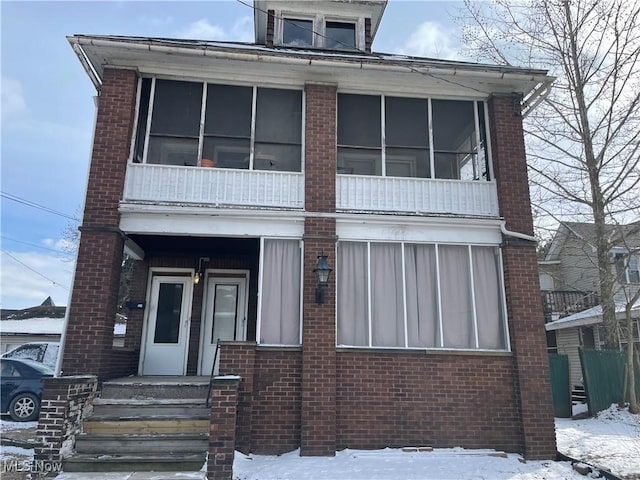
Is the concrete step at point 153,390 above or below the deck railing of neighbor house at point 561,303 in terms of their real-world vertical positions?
below

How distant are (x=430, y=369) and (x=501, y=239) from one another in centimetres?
274

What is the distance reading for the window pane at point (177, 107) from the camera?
845 cm

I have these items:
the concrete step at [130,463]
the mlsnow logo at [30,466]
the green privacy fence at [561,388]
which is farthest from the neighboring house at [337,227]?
the green privacy fence at [561,388]

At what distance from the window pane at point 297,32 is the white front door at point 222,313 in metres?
5.99

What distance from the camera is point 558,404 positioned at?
37.6 ft

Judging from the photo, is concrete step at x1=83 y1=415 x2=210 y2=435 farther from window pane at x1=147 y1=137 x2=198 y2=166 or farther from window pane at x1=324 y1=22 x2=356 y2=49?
window pane at x1=324 y1=22 x2=356 y2=49

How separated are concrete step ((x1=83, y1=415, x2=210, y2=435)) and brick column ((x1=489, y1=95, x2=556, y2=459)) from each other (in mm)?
5298

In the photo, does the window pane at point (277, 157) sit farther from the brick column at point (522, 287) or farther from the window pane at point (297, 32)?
the window pane at point (297, 32)

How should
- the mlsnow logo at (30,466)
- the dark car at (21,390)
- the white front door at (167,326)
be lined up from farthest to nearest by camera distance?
1. the dark car at (21,390)
2. the white front door at (167,326)
3. the mlsnow logo at (30,466)

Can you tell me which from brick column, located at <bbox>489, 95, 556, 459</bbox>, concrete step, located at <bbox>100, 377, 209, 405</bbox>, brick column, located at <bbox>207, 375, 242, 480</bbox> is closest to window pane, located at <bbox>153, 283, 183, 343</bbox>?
concrete step, located at <bbox>100, 377, 209, 405</bbox>

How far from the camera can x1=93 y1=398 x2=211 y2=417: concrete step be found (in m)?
6.81

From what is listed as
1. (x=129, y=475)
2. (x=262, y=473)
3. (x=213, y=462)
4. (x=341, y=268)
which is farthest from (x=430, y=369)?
(x=129, y=475)

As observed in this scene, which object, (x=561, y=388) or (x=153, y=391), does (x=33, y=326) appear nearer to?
(x=153, y=391)

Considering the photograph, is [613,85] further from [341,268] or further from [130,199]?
[130,199]
